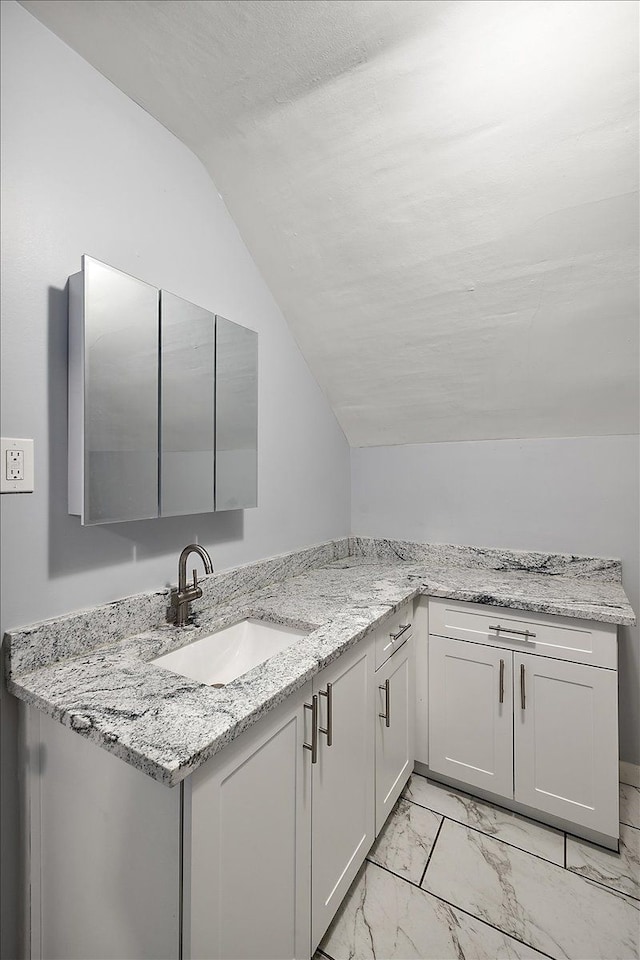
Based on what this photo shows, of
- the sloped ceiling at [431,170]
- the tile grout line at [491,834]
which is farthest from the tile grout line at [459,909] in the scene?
the sloped ceiling at [431,170]

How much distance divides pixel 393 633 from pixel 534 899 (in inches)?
34.2

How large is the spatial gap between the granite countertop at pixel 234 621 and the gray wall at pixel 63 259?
9cm

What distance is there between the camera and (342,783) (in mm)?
1280

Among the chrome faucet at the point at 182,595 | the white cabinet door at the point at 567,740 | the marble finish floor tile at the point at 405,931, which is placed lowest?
the marble finish floor tile at the point at 405,931

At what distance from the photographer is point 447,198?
1.45 m

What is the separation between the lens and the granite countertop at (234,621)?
84 cm

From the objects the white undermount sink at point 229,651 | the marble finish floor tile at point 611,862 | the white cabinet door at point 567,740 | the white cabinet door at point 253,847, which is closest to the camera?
the white cabinet door at point 253,847

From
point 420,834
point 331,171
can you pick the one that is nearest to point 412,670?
point 420,834

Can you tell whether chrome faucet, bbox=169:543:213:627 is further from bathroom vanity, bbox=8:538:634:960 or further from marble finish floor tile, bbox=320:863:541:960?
marble finish floor tile, bbox=320:863:541:960

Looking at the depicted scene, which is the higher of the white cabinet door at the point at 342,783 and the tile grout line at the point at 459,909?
the white cabinet door at the point at 342,783

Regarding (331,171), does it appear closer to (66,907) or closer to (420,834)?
(66,907)

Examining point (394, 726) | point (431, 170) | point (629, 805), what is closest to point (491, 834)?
point (394, 726)

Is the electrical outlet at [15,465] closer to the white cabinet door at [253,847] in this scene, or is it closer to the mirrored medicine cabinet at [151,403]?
the mirrored medicine cabinet at [151,403]

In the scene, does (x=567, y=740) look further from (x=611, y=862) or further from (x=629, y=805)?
(x=629, y=805)
